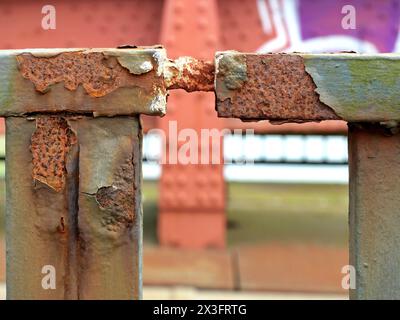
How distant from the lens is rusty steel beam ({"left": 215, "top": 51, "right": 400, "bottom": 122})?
1.27 m

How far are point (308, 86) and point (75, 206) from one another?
605 millimetres

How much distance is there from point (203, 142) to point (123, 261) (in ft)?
9.05

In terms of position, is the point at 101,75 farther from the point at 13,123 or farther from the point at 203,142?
the point at 203,142

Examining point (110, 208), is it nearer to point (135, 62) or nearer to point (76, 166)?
point (76, 166)

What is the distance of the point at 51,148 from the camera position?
4.43 feet

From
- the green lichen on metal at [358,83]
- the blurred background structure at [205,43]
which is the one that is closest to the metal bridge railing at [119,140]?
the green lichen on metal at [358,83]

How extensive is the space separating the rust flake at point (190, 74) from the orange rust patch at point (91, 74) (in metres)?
0.06

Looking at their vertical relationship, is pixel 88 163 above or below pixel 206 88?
below

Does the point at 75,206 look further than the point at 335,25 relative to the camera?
No

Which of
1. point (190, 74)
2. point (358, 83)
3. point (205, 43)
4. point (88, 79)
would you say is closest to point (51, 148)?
point (88, 79)

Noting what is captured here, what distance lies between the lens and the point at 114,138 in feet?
4.40

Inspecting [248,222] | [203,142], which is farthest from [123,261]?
[248,222]

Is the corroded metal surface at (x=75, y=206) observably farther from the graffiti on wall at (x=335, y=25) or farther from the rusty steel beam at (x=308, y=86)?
the graffiti on wall at (x=335, y=25)
